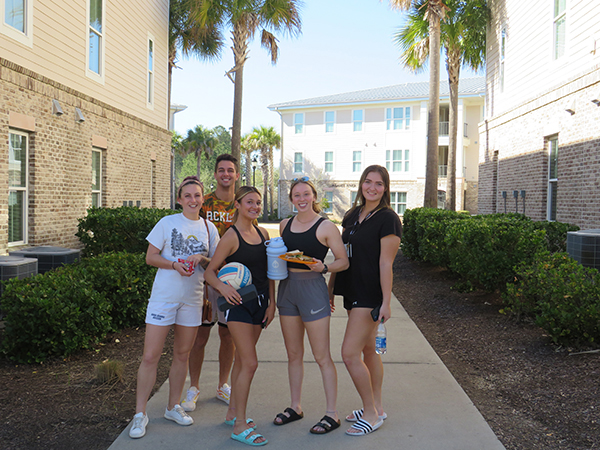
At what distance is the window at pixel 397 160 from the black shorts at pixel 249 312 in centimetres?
3213

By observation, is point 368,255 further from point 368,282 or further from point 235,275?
point 235,275

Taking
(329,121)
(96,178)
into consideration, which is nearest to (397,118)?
(329,121)

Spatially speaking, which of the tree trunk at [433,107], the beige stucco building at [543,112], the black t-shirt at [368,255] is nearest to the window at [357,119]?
the beige stucco building at [543,112]

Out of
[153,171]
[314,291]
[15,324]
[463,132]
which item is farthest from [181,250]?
[463,132]

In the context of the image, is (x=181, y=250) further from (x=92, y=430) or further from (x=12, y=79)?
(x=12, y=79)

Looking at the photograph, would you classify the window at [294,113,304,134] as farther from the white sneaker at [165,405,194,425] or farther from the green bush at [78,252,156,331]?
the white sneaker at [165,405,194,425]

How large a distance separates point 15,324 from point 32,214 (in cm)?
473

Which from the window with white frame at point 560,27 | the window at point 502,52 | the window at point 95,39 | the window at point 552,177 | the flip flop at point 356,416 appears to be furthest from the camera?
the window at point 502,52

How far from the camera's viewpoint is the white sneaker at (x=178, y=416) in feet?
12.1

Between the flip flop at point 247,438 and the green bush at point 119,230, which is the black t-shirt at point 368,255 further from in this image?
the green bush at point 119,230

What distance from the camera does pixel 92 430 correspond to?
365 centimetres

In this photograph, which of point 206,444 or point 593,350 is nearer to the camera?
point 206,444

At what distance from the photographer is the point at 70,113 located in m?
10.1

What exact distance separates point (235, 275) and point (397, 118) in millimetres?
33149
